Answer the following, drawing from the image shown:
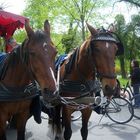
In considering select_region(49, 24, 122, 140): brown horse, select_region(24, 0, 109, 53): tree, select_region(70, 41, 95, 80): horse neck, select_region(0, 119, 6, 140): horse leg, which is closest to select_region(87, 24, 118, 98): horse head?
select_region(49, 24, 122, 140): brown horse

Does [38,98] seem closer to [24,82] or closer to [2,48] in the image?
[24,82]

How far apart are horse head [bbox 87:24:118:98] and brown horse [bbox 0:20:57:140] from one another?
3.27 feet

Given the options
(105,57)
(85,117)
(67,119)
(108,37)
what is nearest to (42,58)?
(105,57)

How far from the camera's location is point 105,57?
17.3ft

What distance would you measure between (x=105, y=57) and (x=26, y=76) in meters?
1.17

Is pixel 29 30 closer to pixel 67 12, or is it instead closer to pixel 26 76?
pixel 26 76

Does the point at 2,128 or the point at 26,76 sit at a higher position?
the point at 26,76

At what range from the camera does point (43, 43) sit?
14.5 feet

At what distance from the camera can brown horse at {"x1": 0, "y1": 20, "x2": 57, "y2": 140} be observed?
4297 mm

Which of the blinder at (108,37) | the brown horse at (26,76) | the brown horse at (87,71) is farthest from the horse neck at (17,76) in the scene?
the blinder at (108,37)

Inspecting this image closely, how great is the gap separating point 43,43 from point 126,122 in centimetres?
627

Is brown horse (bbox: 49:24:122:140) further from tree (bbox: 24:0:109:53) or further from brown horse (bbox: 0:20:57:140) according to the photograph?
tree (bbox: 24:0:109:53)

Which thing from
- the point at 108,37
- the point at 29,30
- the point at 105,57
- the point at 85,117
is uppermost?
the point at 29,30

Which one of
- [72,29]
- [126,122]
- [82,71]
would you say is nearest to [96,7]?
[72,29]
